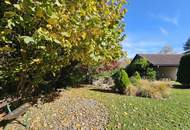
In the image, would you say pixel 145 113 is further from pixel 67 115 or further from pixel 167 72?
pixel 167 72

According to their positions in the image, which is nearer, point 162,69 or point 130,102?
point 130,102

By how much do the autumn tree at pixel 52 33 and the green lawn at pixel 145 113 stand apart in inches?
81.6

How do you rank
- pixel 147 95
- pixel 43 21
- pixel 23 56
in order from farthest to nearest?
pixel 147 95 → pixel 23 56 → pixel 43 21

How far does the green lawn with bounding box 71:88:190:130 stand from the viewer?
31.8ft

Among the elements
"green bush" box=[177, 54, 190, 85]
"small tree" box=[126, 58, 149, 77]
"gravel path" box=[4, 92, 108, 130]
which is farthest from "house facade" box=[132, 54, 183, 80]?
"gravel path" box=[4, 92, 108, 130]

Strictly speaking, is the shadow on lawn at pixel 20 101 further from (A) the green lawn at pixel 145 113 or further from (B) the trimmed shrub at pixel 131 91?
(B) the trimmed shrub at pixel 131 91

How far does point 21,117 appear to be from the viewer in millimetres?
9844

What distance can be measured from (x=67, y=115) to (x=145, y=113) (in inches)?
114

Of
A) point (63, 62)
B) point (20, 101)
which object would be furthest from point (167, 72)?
point (63, 62)

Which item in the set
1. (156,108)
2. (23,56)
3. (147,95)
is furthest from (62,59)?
(147,95)

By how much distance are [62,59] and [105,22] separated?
6.42 ft

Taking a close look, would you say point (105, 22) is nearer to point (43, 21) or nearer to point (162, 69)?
point (43, 21)

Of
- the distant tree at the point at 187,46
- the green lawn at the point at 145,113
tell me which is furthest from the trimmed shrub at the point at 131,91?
the distant tree at the point at 187,46

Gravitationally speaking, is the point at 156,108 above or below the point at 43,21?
below
